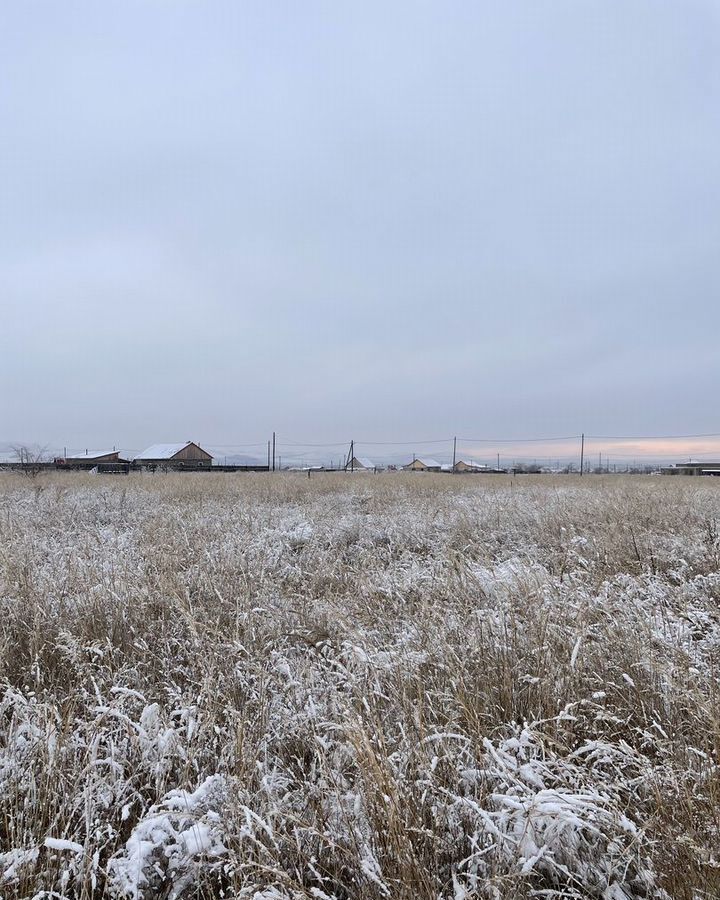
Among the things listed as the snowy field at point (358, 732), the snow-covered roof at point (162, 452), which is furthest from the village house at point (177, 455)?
the snowy field at point (358, 732)

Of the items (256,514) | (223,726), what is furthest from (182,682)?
(256,514)

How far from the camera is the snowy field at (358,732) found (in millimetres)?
1333

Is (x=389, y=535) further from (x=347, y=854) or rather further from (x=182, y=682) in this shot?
(x=347, y=854)

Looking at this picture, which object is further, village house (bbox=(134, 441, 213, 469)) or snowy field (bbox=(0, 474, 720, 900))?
village house (bbox=(134, 441, 213, 469))

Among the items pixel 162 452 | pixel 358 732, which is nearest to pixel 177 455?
pixel 162 452

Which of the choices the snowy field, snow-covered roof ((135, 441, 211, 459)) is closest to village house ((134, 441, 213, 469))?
snow-covered roof ((135, 441, 211, 459))

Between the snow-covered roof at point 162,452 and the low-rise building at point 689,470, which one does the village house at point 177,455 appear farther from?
the low-rise building at point 689,470

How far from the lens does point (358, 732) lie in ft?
5.21

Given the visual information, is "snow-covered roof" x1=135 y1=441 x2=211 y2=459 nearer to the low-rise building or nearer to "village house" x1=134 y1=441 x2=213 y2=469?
"village house" x1=134 y1=441 x2=213 y2=469

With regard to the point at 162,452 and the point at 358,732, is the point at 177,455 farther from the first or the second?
the point at 358,732

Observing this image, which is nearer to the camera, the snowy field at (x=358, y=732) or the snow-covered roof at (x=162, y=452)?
the snowy field at (x=358, y=732)

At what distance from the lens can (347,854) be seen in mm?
1333

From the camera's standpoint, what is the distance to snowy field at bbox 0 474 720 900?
1.33 meters

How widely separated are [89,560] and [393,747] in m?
4.31
